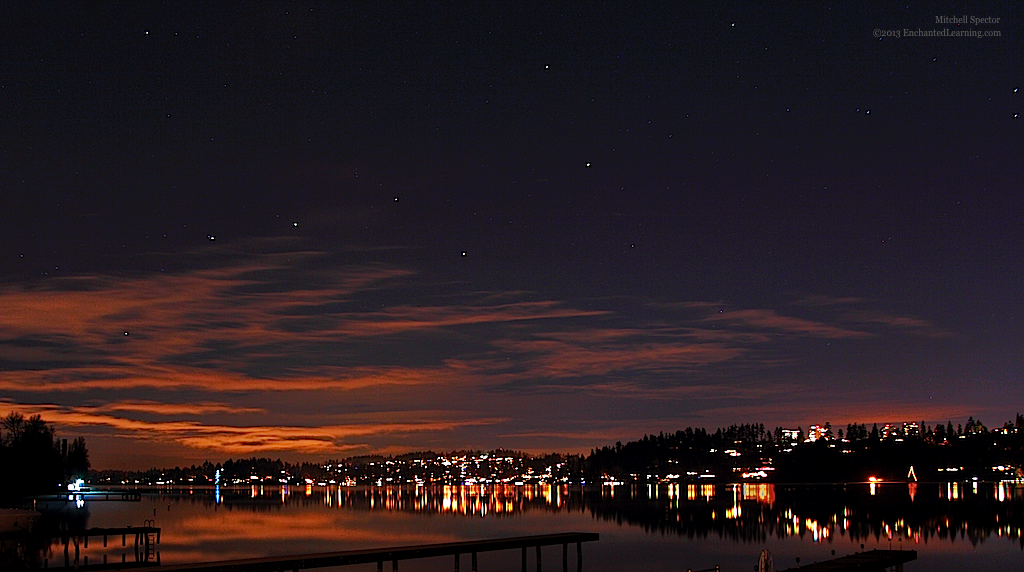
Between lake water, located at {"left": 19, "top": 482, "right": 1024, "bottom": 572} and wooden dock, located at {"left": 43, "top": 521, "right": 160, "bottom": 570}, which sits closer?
wooden dock, located at {"left": 43, "top": 521, "right": 160, "bottom": 570}

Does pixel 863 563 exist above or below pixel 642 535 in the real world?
above

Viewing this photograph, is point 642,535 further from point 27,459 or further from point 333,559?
point 27,459

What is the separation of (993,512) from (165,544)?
73.5 metres

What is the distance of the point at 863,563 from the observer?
30250 millimetres

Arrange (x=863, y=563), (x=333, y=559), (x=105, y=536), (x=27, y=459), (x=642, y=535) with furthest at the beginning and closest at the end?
1. (x=27, y=459)
2. (x=642, y=535)
3. (x=105, y=536)
4. (x=863, y=563)
5. (x=333, y=559)

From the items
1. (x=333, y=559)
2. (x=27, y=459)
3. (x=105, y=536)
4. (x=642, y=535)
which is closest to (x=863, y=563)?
(x=333, y=559)

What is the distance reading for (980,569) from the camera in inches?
1924

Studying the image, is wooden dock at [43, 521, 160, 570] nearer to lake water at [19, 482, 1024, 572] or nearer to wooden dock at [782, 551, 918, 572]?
lake water at [19, 482, 1024, 572]

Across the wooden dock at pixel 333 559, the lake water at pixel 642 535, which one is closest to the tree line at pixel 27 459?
the lake water at pixel 642 535

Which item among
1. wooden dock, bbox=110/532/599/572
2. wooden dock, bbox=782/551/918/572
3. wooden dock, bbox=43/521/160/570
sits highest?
wooden dock, bbox=110/532/599/572

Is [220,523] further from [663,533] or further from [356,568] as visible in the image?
[356,568]

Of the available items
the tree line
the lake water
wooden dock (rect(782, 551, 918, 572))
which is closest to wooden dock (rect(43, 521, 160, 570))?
the lake water

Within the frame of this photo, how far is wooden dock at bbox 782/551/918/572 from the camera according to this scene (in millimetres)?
29281

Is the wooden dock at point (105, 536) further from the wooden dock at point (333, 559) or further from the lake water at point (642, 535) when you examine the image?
the wooden dock at point (333, 559)
